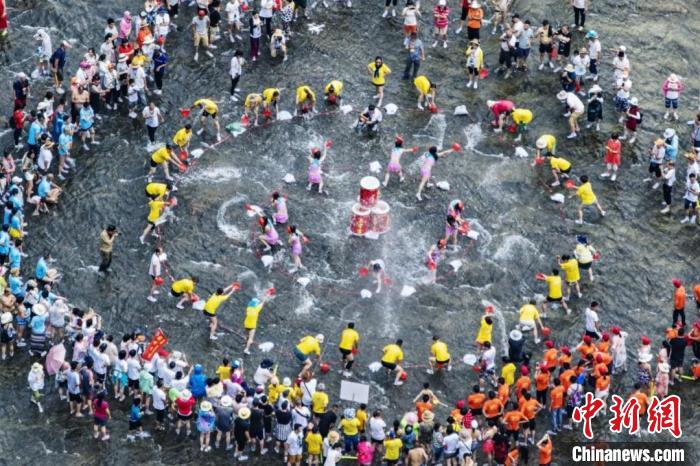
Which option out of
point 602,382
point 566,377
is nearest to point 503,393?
point 566,377

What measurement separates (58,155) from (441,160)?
14708 millimetres

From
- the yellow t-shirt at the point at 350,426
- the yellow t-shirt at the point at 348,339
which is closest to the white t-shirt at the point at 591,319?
the yellow t-shirt at the point at 348,339

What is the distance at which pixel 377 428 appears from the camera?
44.2m

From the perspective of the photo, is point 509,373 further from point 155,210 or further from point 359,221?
point 155,210

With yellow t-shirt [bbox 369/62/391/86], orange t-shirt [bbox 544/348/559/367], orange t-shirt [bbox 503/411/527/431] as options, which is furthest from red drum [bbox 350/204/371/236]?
orange t-shirt [bbox 503/411/527/431]

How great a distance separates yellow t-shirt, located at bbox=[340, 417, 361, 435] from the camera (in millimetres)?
44094

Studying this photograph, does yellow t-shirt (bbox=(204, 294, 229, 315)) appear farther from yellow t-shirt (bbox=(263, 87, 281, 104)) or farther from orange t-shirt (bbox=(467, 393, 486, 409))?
yellow t-shirt (bbox=(263, 87, 281, 104))

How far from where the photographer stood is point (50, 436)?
4547 centimetres

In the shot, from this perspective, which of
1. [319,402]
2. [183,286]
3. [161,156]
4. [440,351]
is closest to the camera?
[319,402]

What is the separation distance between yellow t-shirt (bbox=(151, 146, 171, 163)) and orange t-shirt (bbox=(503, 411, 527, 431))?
17.1 meters

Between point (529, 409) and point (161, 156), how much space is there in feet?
57.8

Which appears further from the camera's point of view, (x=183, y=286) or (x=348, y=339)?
(x=183, y=286)

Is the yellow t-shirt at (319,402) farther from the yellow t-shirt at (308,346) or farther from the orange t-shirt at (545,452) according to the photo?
the orange t-shirt at (545,452)

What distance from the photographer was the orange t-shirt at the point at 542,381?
4569 centimetres
